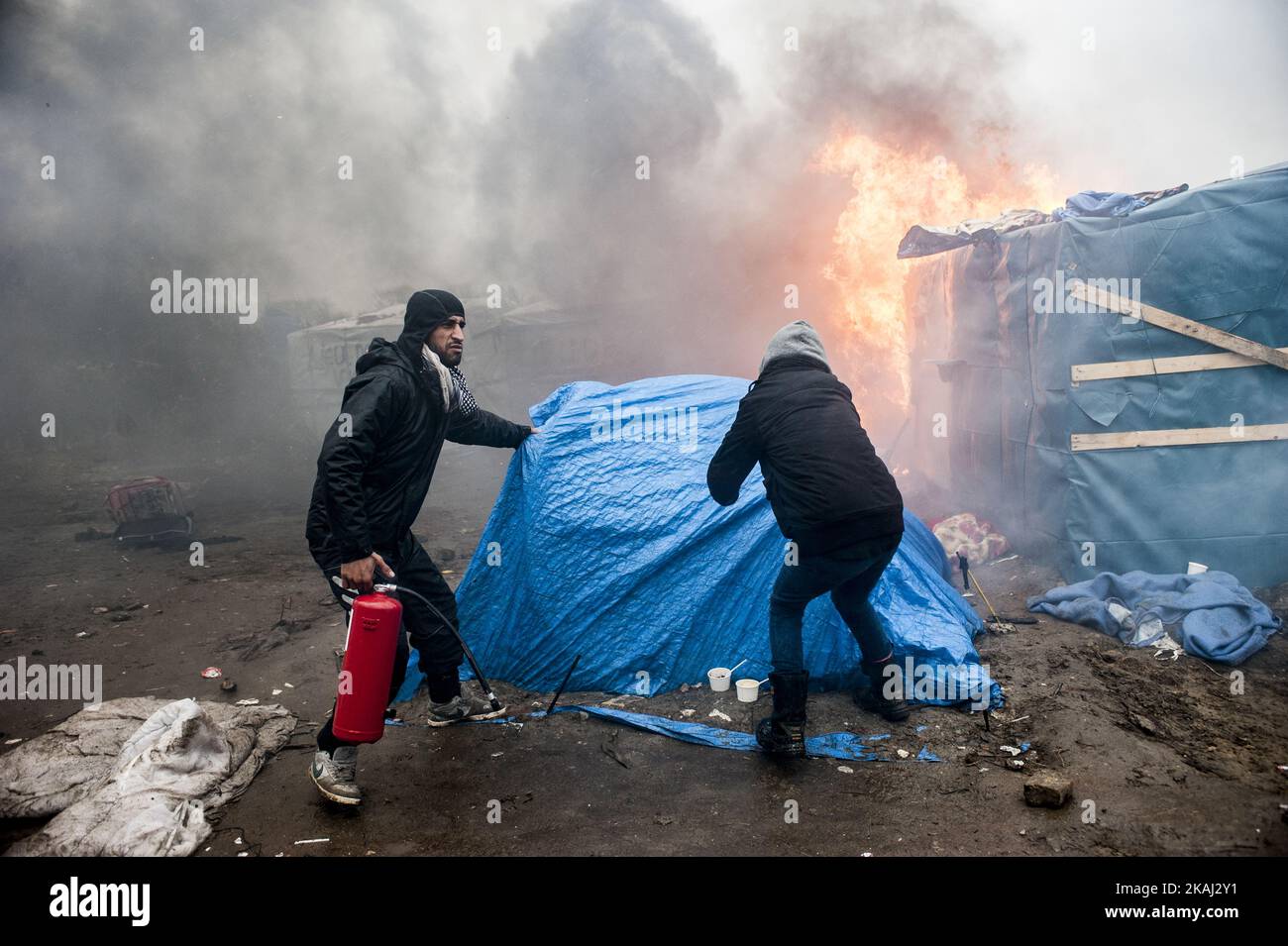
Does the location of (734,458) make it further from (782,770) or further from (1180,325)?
(1180,325)

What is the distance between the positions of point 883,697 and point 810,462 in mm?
1454

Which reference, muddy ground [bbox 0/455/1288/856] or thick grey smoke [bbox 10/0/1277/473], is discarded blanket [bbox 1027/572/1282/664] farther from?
thick grey smoke [bbox 10/0/1277/473]

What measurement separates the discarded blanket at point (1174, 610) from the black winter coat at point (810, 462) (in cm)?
256

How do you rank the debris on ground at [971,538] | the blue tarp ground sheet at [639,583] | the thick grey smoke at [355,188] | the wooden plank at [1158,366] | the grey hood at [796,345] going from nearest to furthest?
the grey hood at [796,345] < the blue tarp ground sheet at [639,583] < the wooden plank at [1158,366] < the debris on ground at [971,538] < the thick grey smoke at [355,188]

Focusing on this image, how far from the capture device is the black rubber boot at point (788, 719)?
11.7ft

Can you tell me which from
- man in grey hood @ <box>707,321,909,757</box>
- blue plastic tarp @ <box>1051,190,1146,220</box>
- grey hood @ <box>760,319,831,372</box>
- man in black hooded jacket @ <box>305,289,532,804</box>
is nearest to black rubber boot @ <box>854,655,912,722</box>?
man in grey hood @ <box>707,321,909,757</box>

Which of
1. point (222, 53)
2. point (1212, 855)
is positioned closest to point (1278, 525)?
point (1212, 855)

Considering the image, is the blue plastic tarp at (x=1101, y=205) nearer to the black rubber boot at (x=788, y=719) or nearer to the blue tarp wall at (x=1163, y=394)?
the blue tarp wall at (x=1163, y=394)

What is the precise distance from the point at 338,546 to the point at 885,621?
9.54ft

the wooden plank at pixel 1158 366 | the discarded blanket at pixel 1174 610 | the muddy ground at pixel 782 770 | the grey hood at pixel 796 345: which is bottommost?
the muddy ground at pixel 782 770

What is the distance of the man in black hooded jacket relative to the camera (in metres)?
3.28

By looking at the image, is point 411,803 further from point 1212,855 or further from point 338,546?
point 1212,855

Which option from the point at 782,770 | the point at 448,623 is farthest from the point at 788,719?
the point at 448,623

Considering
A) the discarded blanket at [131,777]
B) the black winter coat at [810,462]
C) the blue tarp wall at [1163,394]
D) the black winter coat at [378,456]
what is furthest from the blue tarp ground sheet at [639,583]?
the blue tarp wall at [1163,394]
